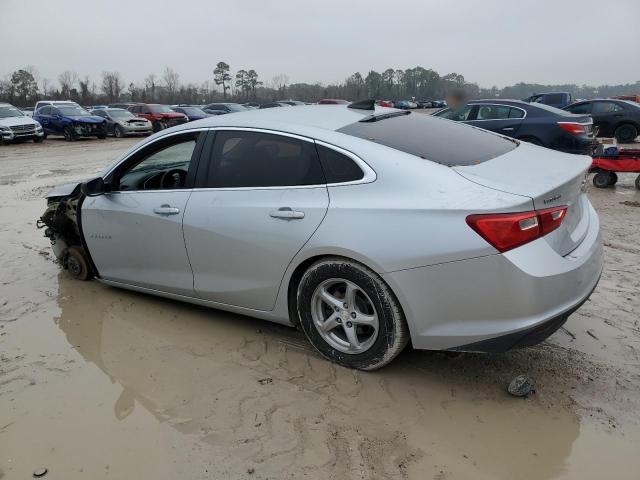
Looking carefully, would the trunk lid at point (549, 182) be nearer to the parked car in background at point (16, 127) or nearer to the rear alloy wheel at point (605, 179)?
the rear alloy wheel at point (605, 179)

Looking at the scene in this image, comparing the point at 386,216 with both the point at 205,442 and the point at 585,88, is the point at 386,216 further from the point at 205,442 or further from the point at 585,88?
the point at 585,88

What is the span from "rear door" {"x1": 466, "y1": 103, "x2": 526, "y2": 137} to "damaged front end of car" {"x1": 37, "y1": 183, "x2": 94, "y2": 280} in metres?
8.61

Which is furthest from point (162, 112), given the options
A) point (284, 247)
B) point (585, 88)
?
point (585, 88)

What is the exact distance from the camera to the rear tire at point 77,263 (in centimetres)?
471

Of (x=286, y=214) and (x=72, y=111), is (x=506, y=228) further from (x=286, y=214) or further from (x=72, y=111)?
(x=72, y=111)

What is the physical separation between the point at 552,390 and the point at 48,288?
4.30 m

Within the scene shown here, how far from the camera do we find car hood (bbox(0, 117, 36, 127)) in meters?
19.9

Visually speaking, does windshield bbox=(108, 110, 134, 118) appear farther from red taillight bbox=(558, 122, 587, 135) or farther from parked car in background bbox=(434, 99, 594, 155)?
red taillight bbox=(558, 122, 587, 135)

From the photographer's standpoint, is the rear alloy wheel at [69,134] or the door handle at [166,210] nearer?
the door handle at [166,210]

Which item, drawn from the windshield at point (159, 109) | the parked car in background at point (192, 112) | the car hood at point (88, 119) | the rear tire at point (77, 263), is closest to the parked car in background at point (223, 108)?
the parked car in background at point (192, 112)

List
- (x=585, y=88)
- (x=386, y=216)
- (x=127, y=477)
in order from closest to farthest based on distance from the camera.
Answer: (x=127, y=477) < (x=386, y=216) < (x=585, y=88)

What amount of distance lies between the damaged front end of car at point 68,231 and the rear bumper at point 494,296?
10.5 ft

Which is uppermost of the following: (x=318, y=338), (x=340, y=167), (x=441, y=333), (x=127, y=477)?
(x=340, y=167)

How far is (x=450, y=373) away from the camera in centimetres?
311
